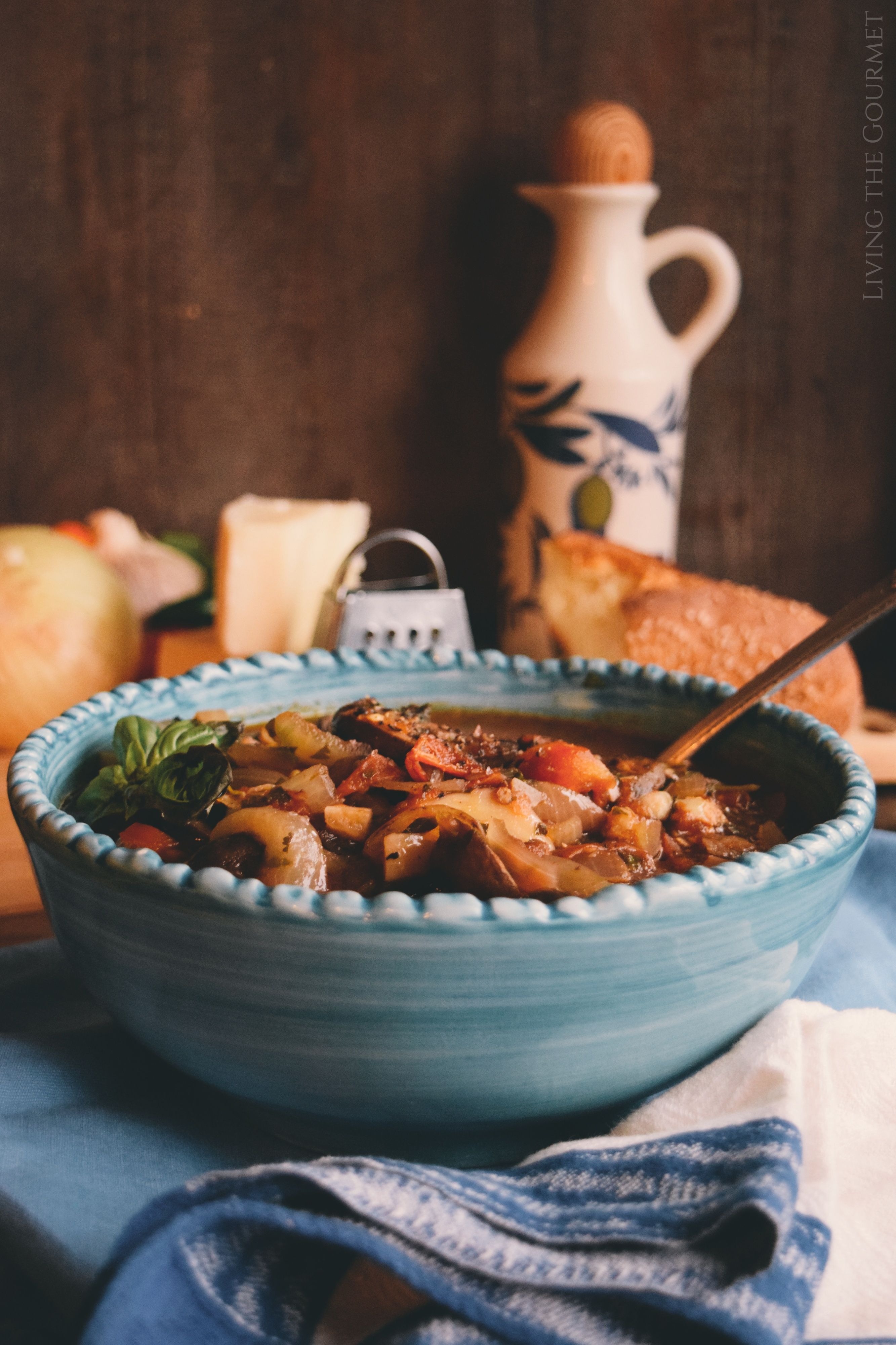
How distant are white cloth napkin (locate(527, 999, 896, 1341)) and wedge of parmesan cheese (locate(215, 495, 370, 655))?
52.5 inches

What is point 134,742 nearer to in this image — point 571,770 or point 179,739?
point 179,739

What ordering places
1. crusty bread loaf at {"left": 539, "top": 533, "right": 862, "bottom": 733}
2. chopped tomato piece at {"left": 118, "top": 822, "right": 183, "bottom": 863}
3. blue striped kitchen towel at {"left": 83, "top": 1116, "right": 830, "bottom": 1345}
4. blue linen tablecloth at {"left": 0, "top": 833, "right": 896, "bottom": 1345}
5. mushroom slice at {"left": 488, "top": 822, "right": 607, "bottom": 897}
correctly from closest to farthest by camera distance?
blue striped kitchen towel at {"left": 83, "top": 1116, "right": 830, "bottom": 1345}
blue linen tablecloth at {"left": 0, "top": 833, "right": 896, "bottom": 1345}
mushroom slice at {"left": 488, "top": 822, "right": 607, "bottom": 897}
chopped tomato piece at {"left": 118, "top": 822, "right": 183, "bottom": 863}
crusty bread loaf at {"left": 539, "top": 533, "right": 862, "bottom": 733}

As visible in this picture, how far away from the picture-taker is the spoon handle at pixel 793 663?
3.90 ft

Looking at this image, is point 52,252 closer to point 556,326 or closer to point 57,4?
point 57,4

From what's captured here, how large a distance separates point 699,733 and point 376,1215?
715 mm

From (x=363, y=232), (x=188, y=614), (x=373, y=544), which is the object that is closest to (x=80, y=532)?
(x=188, y=614)

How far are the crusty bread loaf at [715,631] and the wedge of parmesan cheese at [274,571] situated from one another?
0.54 m

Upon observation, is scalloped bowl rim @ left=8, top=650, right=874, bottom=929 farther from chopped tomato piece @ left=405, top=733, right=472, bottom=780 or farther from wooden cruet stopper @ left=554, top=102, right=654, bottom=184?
wooden cruet stopper @ left=554, top=102, right=654, bottom=184

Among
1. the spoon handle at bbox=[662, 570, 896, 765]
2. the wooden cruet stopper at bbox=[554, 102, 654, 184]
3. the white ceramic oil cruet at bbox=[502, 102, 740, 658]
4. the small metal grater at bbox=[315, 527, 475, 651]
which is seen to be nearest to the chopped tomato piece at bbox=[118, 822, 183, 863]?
the spoon handle at bbox=[662, 570, 896, 765]

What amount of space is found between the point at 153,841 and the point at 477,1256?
47cm

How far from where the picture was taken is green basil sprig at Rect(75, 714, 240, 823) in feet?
3.57

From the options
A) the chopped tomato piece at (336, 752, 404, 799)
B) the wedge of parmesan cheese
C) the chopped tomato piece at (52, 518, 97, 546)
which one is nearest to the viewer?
the chopped tomato piece at (336, 752, 404, 799)

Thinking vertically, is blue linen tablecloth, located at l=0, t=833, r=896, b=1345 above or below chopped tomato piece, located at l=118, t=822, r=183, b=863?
below

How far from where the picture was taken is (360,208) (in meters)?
2.54
